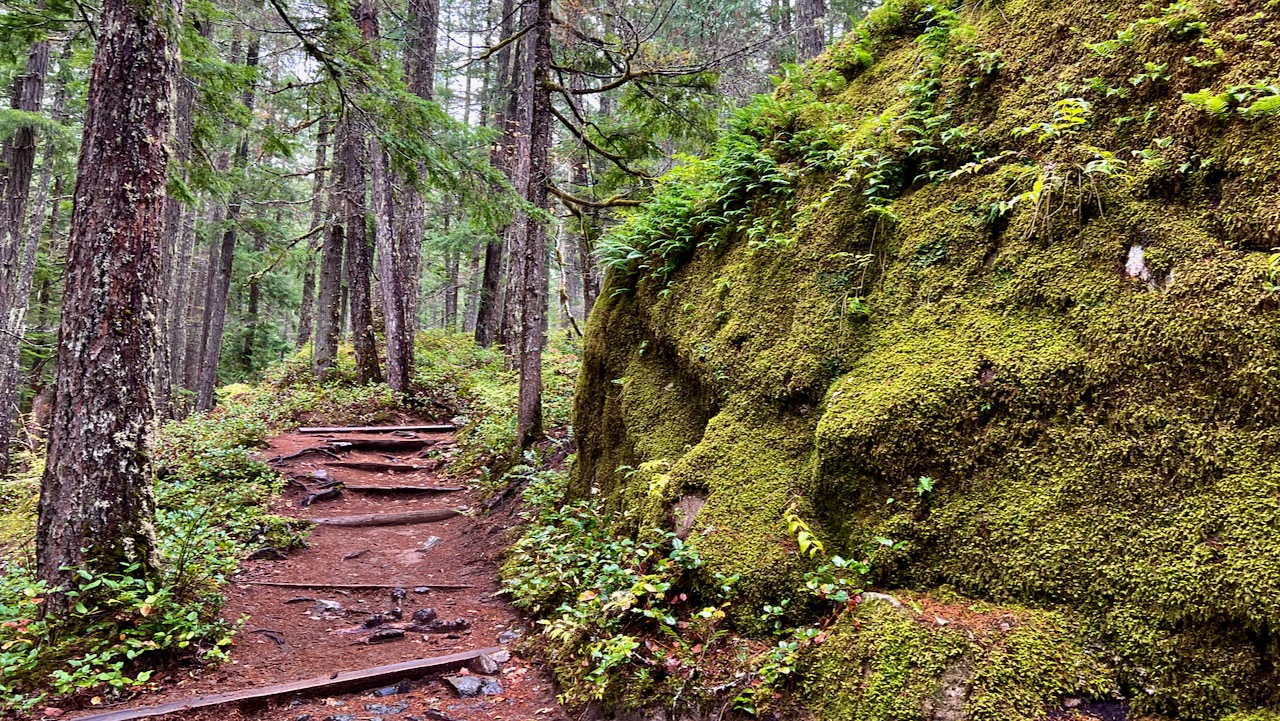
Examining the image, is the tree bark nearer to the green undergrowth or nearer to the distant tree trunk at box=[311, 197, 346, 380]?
the green undergrowth

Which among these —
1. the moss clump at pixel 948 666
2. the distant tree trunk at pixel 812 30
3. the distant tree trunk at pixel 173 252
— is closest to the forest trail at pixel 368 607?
the moss clump at pixel 948 666

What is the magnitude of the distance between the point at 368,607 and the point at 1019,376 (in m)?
6.45

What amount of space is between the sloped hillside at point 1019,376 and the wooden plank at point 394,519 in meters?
5.29

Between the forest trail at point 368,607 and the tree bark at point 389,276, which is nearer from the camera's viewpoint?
the forest trail at point 368,607

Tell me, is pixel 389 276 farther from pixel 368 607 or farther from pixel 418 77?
pixel 368 607

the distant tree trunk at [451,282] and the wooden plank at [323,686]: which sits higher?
the distant tree trunk at [451,282]

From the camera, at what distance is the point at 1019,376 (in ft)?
11.0

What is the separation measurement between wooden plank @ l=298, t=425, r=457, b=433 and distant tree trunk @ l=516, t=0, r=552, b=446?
5.02 meters

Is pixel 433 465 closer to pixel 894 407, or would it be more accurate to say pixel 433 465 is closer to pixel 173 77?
pixel 173 77

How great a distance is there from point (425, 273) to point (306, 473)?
3031 cm

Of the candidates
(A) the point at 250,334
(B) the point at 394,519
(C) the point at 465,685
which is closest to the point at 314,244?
(A) the point at 250,334

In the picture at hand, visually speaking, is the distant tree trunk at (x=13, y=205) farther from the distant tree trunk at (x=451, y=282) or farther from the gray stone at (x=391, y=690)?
the gray stone at (x=391, y=690)

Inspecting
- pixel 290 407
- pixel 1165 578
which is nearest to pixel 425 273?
pixel 290 407

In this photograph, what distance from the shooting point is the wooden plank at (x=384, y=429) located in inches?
508
